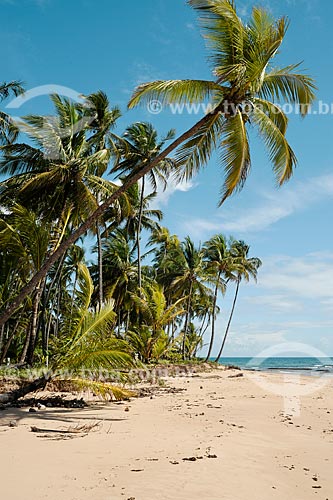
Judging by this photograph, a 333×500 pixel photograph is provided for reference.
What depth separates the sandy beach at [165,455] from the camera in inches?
164

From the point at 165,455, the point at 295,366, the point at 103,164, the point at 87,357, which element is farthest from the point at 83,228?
the point at 295,366

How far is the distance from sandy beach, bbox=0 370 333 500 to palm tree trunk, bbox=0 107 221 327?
211 centimetres

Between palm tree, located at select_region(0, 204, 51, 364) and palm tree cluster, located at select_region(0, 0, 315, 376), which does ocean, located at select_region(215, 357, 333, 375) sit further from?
palm tree, located at select_region(0, 204, 51, 364)

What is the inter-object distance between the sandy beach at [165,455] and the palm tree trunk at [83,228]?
2.11 m

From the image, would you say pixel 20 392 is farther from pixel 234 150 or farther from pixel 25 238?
pixel 234 150

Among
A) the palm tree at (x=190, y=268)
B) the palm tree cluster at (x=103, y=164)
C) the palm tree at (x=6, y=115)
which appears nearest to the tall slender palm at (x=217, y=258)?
the palm tree at (x=190, y=268)

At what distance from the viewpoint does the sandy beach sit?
13.6ft

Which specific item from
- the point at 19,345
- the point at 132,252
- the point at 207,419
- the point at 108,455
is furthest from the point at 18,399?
the point at 132,252

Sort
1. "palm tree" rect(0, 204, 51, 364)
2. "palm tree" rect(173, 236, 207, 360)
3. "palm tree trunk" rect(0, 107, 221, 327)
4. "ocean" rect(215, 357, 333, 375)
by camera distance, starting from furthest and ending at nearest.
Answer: "ocean" rect(215, 357, 333, 375) → "palm tree" rect(173, 236, 207, 360) → "palm tree" rect(0, 204, 51, 364) → "palm tree trunk" rect(0, 107, 221, 327)

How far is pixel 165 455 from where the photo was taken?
17.8 ft

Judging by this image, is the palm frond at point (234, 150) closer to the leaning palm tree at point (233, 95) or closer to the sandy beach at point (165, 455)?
the leaning palm tree at point (233, 95)

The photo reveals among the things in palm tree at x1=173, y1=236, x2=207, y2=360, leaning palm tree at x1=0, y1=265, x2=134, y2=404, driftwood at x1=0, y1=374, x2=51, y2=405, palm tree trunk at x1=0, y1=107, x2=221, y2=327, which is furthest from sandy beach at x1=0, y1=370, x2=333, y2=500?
palm tree at x1=173, y1=236, x2=207, y2=360

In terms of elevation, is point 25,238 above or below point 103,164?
below

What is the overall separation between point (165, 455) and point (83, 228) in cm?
524
